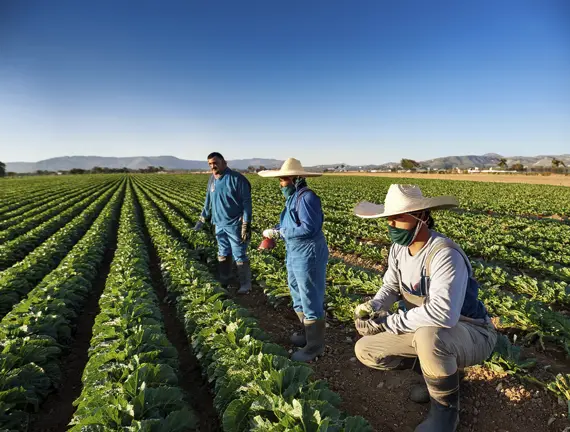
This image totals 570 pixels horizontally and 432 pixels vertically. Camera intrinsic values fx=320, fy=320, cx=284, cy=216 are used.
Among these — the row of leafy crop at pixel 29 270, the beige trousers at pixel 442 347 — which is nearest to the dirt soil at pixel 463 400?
the beige trousers at pixel 442 347

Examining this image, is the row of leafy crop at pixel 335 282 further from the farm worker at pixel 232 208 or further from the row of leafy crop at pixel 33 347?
the row of leafy crop at pixel 33 347

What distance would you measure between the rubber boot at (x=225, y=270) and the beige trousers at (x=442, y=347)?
4.52m

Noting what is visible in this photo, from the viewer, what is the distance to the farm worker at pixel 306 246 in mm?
4121

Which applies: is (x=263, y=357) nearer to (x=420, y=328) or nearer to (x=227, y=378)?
(x=227, y=378)

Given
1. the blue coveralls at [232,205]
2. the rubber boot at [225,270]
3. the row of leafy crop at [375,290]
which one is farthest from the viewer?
the rubber boot at [225,270]

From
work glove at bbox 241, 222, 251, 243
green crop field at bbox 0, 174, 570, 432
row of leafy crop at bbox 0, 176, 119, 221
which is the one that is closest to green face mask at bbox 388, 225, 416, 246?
green crop field at bbox 0, 174, 570, 432

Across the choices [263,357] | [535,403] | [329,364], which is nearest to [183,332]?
[329,364]

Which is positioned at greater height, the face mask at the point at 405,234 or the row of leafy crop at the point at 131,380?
the face mask at the point at 405,234

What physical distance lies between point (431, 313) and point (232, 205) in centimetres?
452

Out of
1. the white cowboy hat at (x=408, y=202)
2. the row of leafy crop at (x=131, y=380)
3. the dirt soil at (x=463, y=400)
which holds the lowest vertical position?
the dirt soil at (x=463, y=400)

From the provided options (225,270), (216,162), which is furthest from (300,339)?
(216,162)

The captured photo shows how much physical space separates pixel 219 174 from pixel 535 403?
19.0 feet

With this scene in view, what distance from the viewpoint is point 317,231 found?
4.18 m

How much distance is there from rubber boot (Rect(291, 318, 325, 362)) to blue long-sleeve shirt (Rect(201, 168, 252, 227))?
8.79ft
